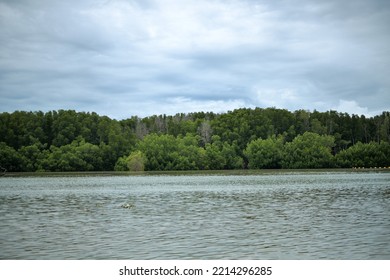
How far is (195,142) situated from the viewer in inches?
4646

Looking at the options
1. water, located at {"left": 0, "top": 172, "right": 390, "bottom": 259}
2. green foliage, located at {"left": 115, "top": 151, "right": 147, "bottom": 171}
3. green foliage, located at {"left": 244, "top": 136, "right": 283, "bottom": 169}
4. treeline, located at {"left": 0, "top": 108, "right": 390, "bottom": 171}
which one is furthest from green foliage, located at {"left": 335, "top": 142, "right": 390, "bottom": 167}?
water, located at {"left": 0, "top": 172, "right": 390, "bottom": 259}

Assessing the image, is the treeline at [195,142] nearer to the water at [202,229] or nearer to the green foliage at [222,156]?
the green foliage at [222,156]

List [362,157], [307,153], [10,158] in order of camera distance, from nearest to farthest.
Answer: [10,158] → [362,157] → [307,153]

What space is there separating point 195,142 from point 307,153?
24.4m

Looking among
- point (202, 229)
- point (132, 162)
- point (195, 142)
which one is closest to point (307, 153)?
point (195, 142)

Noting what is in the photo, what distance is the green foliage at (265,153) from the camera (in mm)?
111688

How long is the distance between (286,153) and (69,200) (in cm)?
7753

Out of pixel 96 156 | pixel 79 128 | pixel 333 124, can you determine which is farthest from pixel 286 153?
pixel 79 128

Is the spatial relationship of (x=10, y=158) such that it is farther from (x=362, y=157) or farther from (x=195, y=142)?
(x=195, y=142)

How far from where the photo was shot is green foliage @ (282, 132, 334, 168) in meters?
104

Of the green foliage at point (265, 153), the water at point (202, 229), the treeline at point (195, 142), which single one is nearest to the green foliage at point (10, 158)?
Result: the treeline at point (195, 142)

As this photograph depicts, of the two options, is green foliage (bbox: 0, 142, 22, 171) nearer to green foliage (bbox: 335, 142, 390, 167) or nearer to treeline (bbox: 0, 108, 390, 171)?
treeline (bbox: 0, 108, 390, 171)

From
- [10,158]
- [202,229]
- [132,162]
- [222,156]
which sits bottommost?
[202,229]

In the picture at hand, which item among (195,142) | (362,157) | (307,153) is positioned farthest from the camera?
(195,142)
